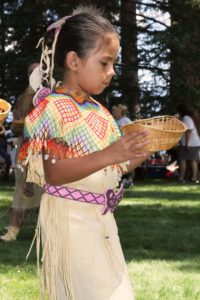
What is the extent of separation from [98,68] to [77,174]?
0.49 meters

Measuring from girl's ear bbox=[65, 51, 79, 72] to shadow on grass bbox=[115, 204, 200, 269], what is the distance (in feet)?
10.2

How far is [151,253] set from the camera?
20.5ft

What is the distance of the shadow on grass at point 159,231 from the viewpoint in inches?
247

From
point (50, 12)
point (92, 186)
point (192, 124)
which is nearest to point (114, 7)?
point (50, 12)

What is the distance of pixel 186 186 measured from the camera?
46.3 feet

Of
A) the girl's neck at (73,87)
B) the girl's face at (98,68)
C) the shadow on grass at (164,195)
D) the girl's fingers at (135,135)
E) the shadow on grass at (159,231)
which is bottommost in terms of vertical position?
the shadow on grass at (164,195)

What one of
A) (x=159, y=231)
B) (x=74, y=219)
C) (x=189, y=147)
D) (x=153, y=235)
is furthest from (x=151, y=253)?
(x=189, y=147)

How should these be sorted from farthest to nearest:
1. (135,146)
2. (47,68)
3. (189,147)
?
(189,147) → (47,68) → (135,146)

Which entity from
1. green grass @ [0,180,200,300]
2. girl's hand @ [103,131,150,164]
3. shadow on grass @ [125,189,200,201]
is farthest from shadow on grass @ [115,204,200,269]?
girl's hand @ [103,131,150,164]

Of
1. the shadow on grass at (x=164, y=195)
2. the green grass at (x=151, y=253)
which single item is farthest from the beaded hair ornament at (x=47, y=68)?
the shadow on grass at (x=164, y=195)

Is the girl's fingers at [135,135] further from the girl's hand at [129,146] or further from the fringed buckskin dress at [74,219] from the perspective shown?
the fringed buckskin dress at [74,219]

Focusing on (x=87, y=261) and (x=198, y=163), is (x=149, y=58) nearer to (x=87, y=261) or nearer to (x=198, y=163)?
(x=198, y=163)

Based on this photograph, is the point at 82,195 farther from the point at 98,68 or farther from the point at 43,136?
the point at 98,68

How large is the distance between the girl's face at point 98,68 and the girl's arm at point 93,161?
14.7 inches
